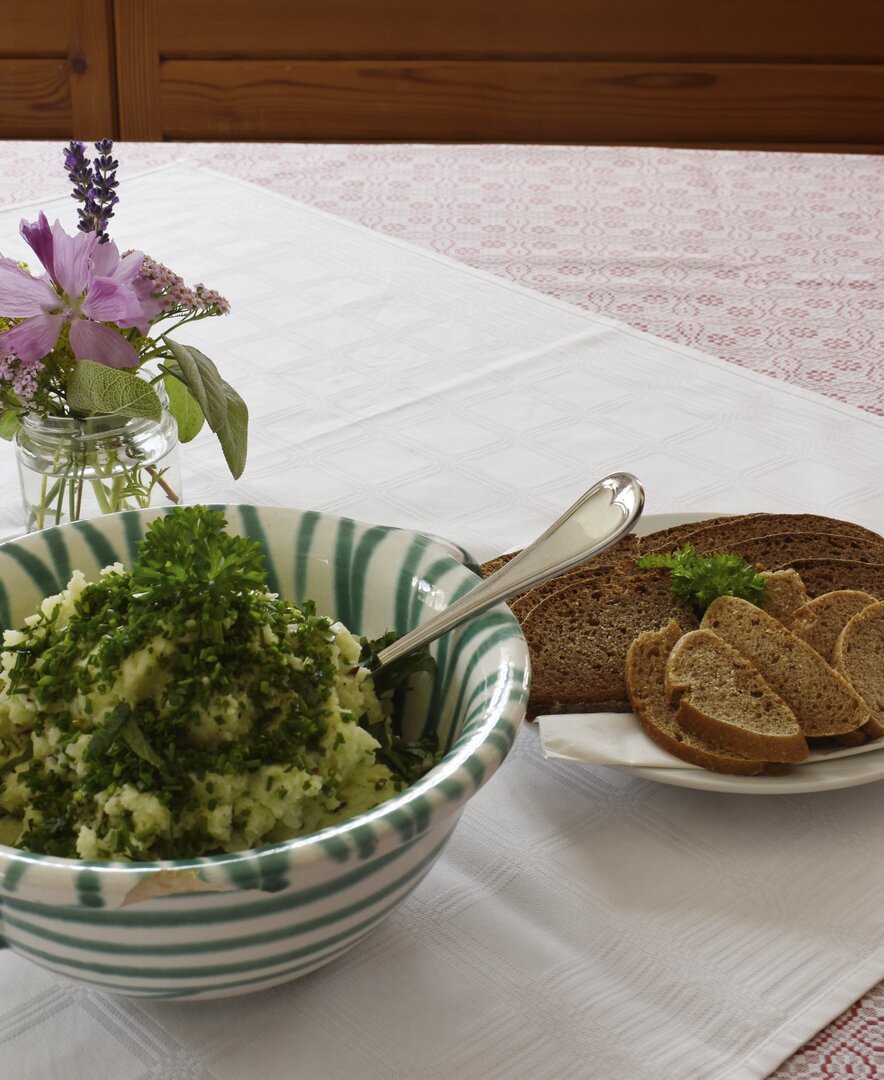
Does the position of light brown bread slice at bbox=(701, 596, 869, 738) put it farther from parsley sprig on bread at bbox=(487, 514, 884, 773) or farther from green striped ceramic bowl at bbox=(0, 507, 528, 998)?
green striped ceramic bowl at bbox=(0, 507, 528, 998)

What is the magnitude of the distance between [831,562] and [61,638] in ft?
1.57

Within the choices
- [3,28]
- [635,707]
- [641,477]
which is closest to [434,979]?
[635,707]

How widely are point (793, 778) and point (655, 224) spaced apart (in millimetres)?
992

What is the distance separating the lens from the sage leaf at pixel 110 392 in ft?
2.23

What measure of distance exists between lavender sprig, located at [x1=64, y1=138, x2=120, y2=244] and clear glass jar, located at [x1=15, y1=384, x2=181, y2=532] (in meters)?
0.11

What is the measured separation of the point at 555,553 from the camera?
0.64 m

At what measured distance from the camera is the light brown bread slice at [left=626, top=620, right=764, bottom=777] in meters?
0.64

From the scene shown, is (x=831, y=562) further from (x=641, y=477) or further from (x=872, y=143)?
(x=872, y=143)

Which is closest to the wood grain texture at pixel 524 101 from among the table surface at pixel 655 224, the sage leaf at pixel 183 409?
the table surface at pixel 655 224

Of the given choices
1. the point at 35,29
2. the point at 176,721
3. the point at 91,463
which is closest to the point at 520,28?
the point at 35,29

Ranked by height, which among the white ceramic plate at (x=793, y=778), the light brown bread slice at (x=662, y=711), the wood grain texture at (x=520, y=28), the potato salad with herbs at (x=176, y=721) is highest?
the wood grain texture at (x=520, y=28)

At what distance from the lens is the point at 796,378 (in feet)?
3.81

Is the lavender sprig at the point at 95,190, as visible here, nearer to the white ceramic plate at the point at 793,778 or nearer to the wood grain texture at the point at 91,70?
the white ceramic plate at the point at 793,778

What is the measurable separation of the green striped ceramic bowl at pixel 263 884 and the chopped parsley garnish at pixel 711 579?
0.19m
